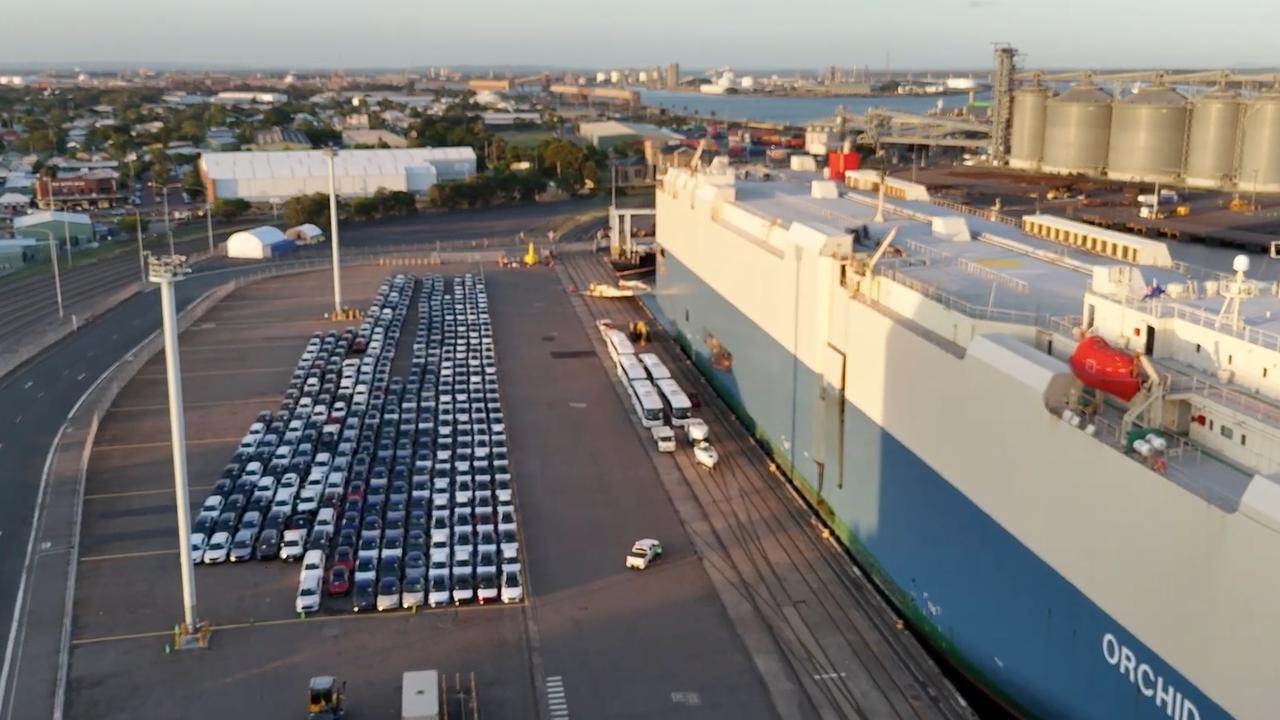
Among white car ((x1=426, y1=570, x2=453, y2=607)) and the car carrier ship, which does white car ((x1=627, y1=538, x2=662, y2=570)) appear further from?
the car carrier ship

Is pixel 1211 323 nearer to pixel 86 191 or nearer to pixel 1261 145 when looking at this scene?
pixel 1261 145

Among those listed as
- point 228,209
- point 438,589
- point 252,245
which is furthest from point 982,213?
point 228,209

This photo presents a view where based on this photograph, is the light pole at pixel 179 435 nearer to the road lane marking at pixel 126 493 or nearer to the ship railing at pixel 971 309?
the road lane marking at pixel 126 493

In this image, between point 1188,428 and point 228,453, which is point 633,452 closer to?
point 228,453

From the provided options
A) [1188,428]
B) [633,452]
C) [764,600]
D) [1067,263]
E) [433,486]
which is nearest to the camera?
[1188,428]

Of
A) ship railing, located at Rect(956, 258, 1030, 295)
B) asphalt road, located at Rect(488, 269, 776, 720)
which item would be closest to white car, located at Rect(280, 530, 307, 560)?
asphalt road, located at Rect(488, 269, 776, 720)

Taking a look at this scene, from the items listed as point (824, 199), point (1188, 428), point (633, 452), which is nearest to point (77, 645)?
point (633, 452)
